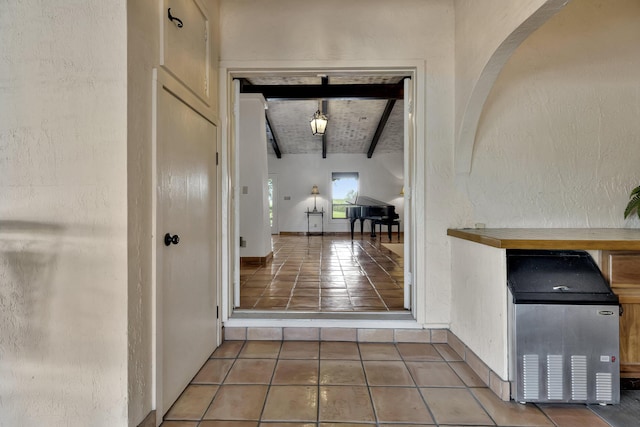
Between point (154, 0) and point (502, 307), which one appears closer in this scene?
point (154, 0)

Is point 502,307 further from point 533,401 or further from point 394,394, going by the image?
point 394,394

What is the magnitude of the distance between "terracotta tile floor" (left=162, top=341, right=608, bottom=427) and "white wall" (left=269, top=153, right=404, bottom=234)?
7.85 meters

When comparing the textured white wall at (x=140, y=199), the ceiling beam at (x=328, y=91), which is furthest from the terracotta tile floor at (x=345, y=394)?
the ceiling beam at (x=328, y=91)

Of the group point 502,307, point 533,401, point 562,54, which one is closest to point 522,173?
point 562,54

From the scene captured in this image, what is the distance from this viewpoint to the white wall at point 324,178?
383 inches

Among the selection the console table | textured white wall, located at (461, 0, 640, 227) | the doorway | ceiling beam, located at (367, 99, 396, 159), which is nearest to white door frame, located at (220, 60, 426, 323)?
the doorway

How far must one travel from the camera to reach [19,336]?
1.14 meters

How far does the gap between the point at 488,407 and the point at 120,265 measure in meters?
1.77

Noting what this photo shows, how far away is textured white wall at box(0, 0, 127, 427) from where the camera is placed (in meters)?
1.14

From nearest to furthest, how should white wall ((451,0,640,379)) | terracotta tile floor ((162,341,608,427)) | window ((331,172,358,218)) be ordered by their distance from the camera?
1. terracotta tile floor ((162,341,608,427))
2. white wall ((451,0,640,379))
3. window ((331,172,358,218))

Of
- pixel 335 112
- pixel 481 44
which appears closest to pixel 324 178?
pixel 335 112

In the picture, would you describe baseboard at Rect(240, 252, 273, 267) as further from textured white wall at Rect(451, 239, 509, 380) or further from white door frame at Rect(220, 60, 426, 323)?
textured white wall at Rect(451, 239, 509, 380)

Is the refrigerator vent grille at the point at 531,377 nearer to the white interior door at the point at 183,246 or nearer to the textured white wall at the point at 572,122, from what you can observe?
the textured white wall at the point at 572,122

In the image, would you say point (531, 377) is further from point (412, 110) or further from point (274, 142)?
point (274, 142)
